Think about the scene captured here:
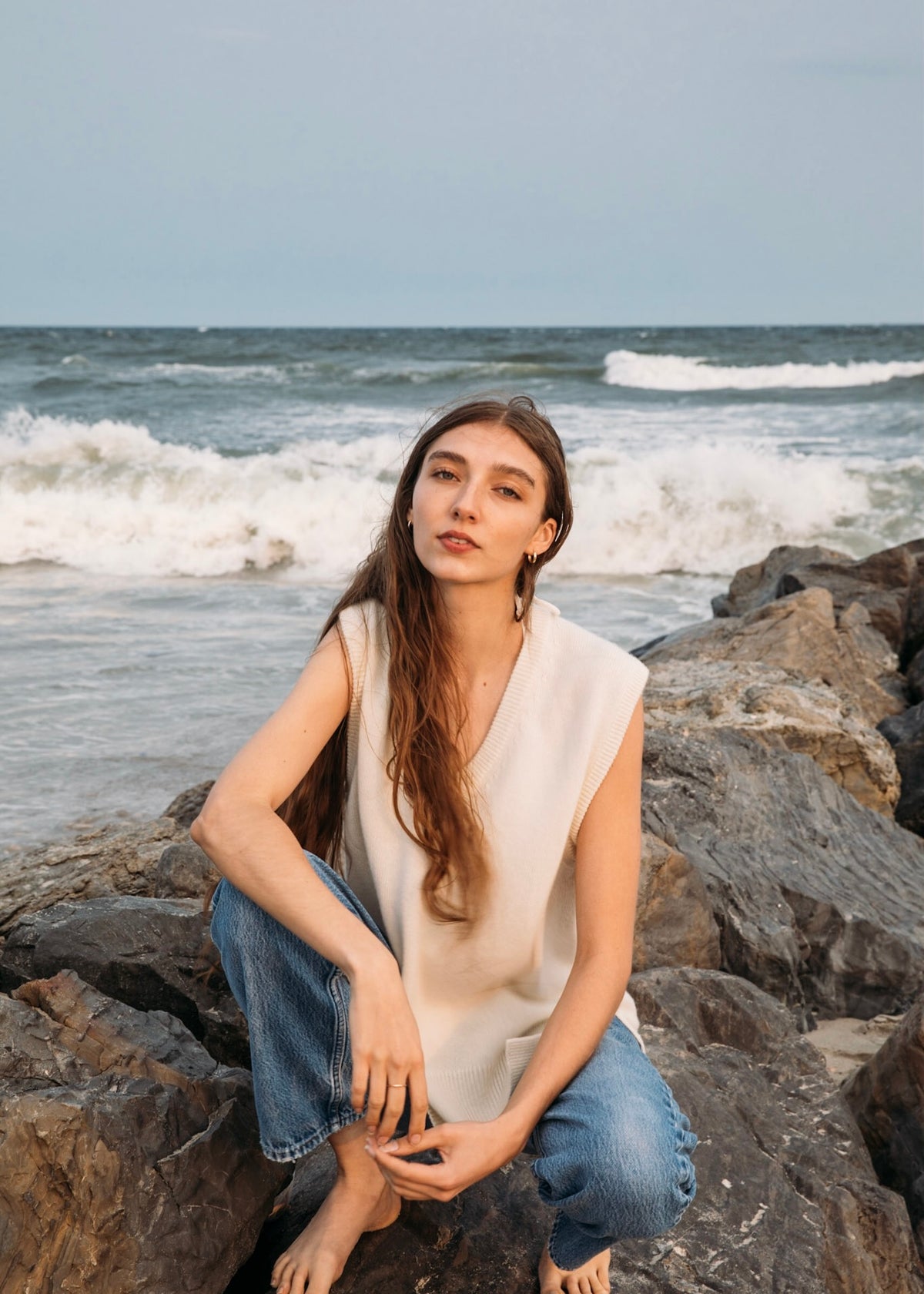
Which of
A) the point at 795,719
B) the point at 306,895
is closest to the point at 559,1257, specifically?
the point at 306,895

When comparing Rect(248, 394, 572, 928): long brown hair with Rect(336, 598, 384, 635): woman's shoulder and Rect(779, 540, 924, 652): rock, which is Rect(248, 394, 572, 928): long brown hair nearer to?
Rect(336, 598, 384, 635): woman's shoulder

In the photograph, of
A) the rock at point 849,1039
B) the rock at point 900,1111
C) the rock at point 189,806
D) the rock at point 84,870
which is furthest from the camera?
the rock at point 189,806

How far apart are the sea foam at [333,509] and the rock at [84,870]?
24.4ft

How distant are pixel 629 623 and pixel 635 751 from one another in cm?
686

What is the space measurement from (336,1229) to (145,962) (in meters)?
0.90

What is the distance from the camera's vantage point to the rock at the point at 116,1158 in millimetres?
1922

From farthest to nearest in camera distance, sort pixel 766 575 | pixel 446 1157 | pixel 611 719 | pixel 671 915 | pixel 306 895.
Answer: pixel 766 575 < pixel 671 915 < pixel 611 719 < pixel 306 895 < pixel 446 1157

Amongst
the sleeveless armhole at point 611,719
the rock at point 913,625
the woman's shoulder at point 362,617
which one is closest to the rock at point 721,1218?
the sleeveless armhole at point 611,719

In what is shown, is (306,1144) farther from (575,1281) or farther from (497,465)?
(497,465)

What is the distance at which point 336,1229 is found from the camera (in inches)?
84.1

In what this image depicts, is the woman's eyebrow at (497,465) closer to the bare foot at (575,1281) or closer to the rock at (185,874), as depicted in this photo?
the bare foot at (575,1281)

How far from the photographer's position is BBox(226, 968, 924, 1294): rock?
2166 mm

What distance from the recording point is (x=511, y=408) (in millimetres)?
2387

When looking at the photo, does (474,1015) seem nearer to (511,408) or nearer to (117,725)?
(511,408)
